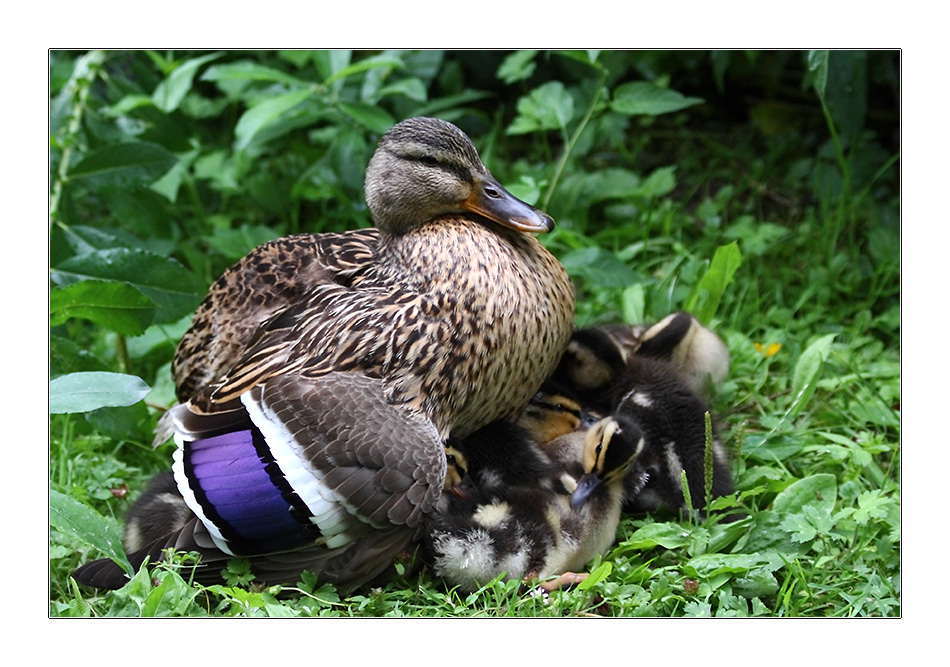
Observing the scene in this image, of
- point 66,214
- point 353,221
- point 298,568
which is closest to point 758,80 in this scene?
point 353,221

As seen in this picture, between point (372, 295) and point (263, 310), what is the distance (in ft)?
1.14

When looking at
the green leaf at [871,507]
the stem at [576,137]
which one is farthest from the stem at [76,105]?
the green leaf at [871,507]

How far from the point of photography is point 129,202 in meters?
3.56

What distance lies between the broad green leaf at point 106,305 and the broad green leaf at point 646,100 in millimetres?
1665

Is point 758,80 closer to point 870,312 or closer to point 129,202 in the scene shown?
point 870,312

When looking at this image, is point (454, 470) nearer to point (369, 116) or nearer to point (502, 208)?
point (502, 208)

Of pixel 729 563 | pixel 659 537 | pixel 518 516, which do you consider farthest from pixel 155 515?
pixel 729 563

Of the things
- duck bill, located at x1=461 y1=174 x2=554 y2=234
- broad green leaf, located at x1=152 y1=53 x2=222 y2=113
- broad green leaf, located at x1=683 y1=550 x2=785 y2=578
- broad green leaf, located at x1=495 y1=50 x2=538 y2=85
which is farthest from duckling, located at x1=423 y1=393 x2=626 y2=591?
broad green leaf, located at x1=152 y1=53 x2=222 y2=113

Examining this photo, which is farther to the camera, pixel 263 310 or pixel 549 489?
pixel 263 310

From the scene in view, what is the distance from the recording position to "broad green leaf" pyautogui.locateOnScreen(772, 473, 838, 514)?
2598 mm

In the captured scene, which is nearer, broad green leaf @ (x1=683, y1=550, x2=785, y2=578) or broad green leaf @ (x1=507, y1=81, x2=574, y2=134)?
broad green leaf @ (x1=683, y1=550, x2=785, y2=578)

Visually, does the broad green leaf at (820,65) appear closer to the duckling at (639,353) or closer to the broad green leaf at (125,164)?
the duckling at (639,353)

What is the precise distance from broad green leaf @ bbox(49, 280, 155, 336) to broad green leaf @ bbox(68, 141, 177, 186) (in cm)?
65

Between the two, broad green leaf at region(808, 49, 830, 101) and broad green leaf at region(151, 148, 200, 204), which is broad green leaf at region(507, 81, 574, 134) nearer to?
broad green leaf at region(808, 49, 830, 101)
